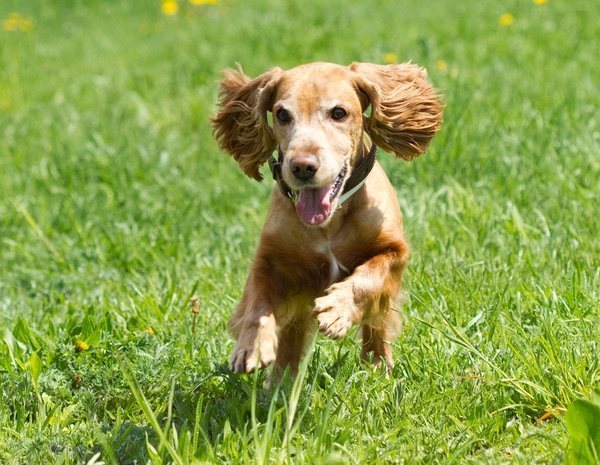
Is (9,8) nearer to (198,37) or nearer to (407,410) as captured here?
(198,37)

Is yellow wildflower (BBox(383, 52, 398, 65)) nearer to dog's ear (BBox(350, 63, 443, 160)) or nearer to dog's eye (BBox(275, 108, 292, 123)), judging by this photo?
dog's ear (BBox(350, 63, 443, 160))

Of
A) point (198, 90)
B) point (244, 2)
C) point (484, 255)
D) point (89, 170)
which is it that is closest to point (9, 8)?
point (244, 2)

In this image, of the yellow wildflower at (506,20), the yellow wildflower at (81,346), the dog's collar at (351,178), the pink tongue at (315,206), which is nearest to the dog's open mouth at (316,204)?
the pink tongue at (315,206)

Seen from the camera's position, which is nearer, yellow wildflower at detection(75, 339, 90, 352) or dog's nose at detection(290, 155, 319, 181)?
dog's nose at detection(290, 155, 319, 181)

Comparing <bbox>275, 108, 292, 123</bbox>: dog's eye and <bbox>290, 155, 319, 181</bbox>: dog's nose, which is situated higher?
<bbox>275, 108, 292, 123</bbox>: dog's eye

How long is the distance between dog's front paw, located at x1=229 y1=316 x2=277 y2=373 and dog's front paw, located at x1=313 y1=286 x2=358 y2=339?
0.54 feet

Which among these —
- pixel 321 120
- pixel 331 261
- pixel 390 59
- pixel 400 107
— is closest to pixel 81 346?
pixel 331 261

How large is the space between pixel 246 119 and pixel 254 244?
4.09 feet

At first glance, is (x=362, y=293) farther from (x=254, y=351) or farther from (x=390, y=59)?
(x=390, y=59)

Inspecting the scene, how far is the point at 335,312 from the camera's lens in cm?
314

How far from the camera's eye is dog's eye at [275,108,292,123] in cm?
343

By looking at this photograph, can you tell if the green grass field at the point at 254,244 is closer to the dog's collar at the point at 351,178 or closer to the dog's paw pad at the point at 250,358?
the dog's paw pad at the point at 250,358

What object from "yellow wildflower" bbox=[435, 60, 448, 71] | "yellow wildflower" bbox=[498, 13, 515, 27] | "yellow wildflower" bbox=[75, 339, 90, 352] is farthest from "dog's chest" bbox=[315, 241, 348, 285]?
"yellow wildflower" bbox=[498, 13, 515, 27]

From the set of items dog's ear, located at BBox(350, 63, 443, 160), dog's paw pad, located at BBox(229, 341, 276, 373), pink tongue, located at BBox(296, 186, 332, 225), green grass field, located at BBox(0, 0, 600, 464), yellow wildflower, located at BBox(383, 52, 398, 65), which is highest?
dog's ear, located at BBox(350, 63, 443, 160)
